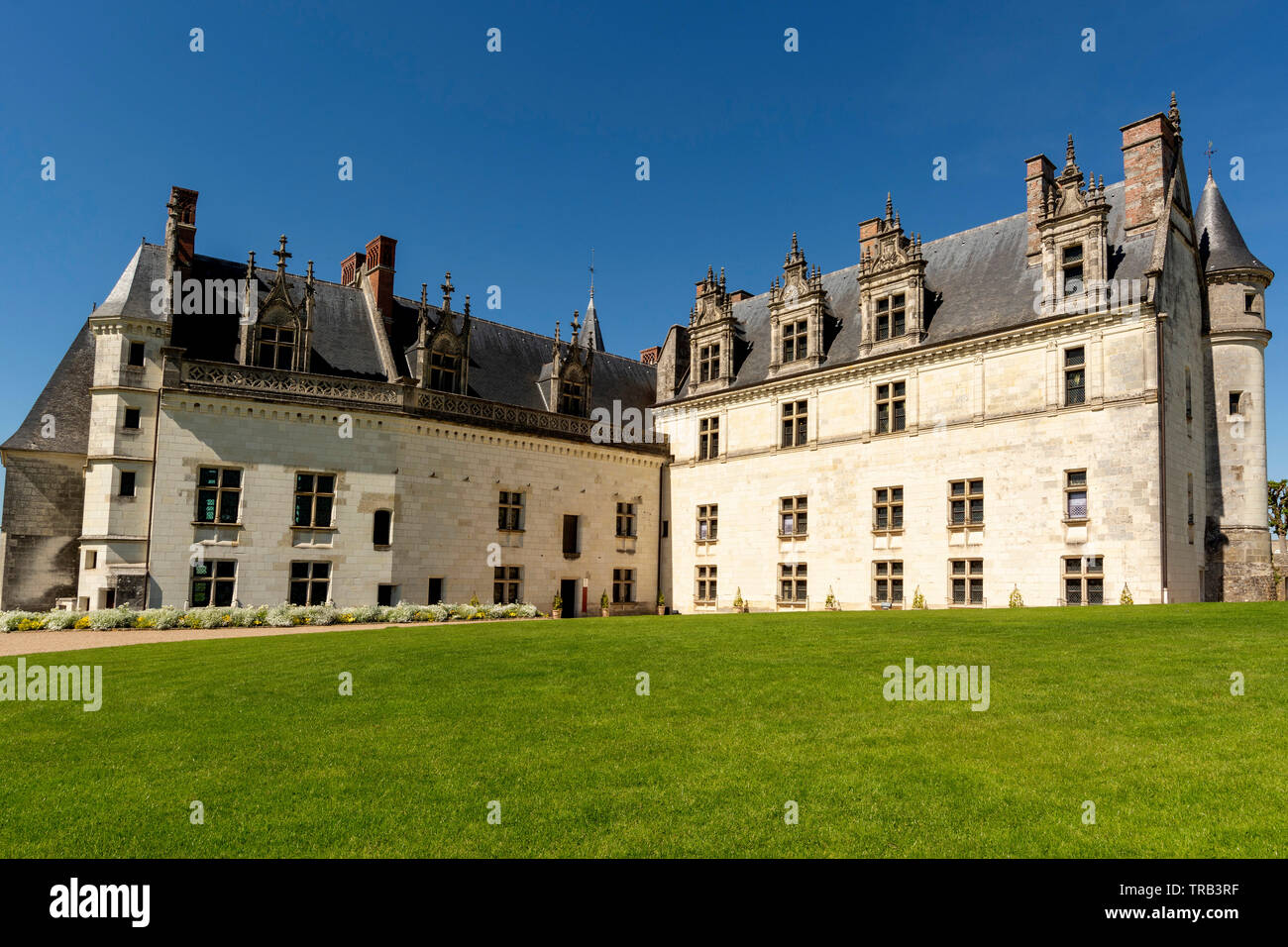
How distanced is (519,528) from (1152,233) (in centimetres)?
2420

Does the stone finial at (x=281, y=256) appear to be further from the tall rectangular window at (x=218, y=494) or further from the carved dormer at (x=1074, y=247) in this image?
the carved dormer at (x=1074, y=247)

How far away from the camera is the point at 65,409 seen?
93.6 feet

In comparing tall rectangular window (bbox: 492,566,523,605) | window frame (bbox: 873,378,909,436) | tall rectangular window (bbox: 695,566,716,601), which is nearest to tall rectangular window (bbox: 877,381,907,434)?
window frame (bbox: 873,378,909,436)

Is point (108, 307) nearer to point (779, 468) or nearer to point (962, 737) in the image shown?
point (779, 468)

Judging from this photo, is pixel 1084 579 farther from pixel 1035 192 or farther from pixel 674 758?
pixel 674 758

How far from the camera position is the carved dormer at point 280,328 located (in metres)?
28.2

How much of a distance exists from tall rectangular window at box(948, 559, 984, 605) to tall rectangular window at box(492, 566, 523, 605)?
16.2 m

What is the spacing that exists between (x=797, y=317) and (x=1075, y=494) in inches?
524

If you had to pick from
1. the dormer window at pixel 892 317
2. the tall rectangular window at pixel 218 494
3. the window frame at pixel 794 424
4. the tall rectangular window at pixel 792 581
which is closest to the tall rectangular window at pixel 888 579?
the tall rectangular window at pixel 792 581

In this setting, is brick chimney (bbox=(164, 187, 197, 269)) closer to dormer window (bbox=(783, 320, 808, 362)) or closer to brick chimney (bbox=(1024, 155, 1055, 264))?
dormer window (bbox=(783, 320, 808, 362))

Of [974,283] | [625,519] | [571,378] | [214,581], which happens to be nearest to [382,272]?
[571,378]

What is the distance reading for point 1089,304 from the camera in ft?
82.9

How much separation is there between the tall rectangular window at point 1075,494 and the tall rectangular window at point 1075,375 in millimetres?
2318
